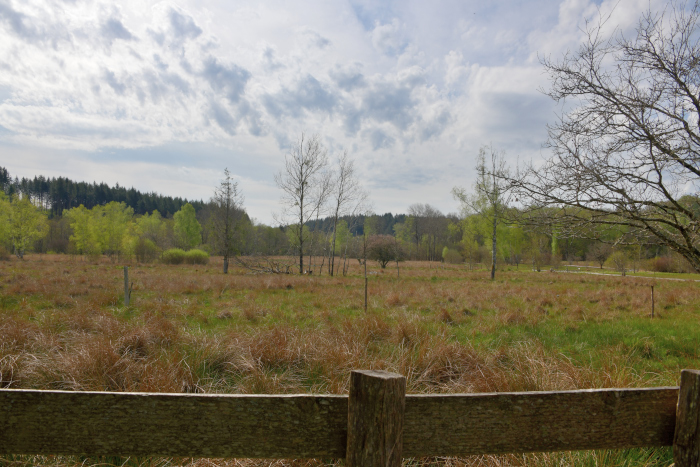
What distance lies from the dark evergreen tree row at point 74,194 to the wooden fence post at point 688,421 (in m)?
101

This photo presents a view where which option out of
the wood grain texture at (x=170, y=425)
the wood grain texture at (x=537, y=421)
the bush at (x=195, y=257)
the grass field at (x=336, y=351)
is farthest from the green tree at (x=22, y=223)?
the wood grain texture at (x=537, y=421)

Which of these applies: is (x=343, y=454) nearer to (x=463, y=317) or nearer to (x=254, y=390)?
(x=254, y=390)

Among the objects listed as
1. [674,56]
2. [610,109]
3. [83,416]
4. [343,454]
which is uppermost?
[674,56]

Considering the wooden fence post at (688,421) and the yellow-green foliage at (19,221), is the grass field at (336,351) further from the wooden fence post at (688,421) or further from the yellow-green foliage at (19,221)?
the yellow-green foliage at (19,221)

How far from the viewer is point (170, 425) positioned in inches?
57.7

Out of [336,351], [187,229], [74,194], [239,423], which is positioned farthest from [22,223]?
[74,194]

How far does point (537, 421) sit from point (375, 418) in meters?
0.81

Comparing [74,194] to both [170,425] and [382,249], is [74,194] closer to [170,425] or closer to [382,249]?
[382,249]

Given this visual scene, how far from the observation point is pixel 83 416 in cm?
146

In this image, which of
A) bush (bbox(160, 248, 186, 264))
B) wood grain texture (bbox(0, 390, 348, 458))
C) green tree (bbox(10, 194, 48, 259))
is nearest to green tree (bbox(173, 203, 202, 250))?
green tree (bbox(10, 194, 48, 259))

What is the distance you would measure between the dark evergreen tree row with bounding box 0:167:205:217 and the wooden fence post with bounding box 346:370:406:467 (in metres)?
100

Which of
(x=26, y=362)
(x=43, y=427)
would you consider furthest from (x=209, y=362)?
(x=43, y=427)

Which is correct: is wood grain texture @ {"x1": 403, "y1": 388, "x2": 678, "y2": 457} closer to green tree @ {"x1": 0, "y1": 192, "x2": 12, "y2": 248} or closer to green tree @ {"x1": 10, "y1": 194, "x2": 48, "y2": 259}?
green tree @ {"x1": 10, "y1": 194, "x2": 48, "y2": 259}

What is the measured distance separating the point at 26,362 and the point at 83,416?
3.49 meters
